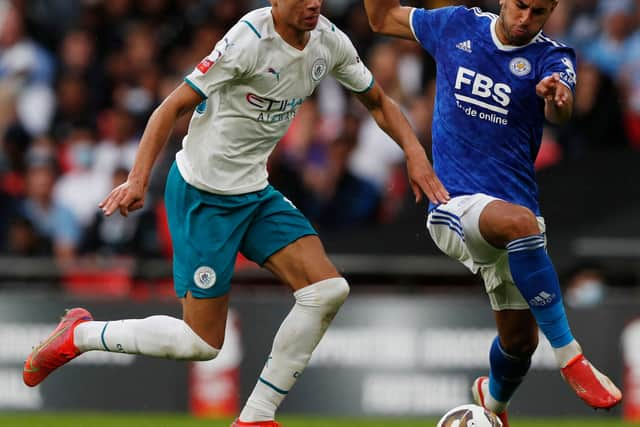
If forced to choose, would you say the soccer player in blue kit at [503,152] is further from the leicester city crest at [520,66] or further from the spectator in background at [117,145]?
the spectator in background at [117,145]

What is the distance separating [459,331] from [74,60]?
215 inches

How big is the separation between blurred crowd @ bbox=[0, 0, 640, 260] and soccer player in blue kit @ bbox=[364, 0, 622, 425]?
4.47m

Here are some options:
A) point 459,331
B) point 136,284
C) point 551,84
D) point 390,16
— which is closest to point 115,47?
point 136,284

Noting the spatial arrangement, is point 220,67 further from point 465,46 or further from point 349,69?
point 465,46

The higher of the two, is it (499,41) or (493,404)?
(499,41)

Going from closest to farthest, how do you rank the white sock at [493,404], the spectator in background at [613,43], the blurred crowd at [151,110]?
the white sock at [493,404] → the blurred crowd at [151,110] → the spectator in background at [613,43]

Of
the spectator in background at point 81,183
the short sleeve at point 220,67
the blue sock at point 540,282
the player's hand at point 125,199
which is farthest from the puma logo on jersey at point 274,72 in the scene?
the spectator in background at point 81,183

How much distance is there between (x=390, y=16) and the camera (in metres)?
8.45

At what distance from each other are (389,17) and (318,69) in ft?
2.73

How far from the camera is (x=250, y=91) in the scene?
7.66 metres

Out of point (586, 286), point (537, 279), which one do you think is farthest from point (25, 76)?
point (537, 279)

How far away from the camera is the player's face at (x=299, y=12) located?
7.48 m

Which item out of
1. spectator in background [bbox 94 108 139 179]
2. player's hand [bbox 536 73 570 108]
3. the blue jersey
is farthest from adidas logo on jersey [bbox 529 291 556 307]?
spectator in background [bbox 94 108 139 179]

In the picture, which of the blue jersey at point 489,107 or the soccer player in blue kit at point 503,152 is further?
the blue jersey at point 489,107
